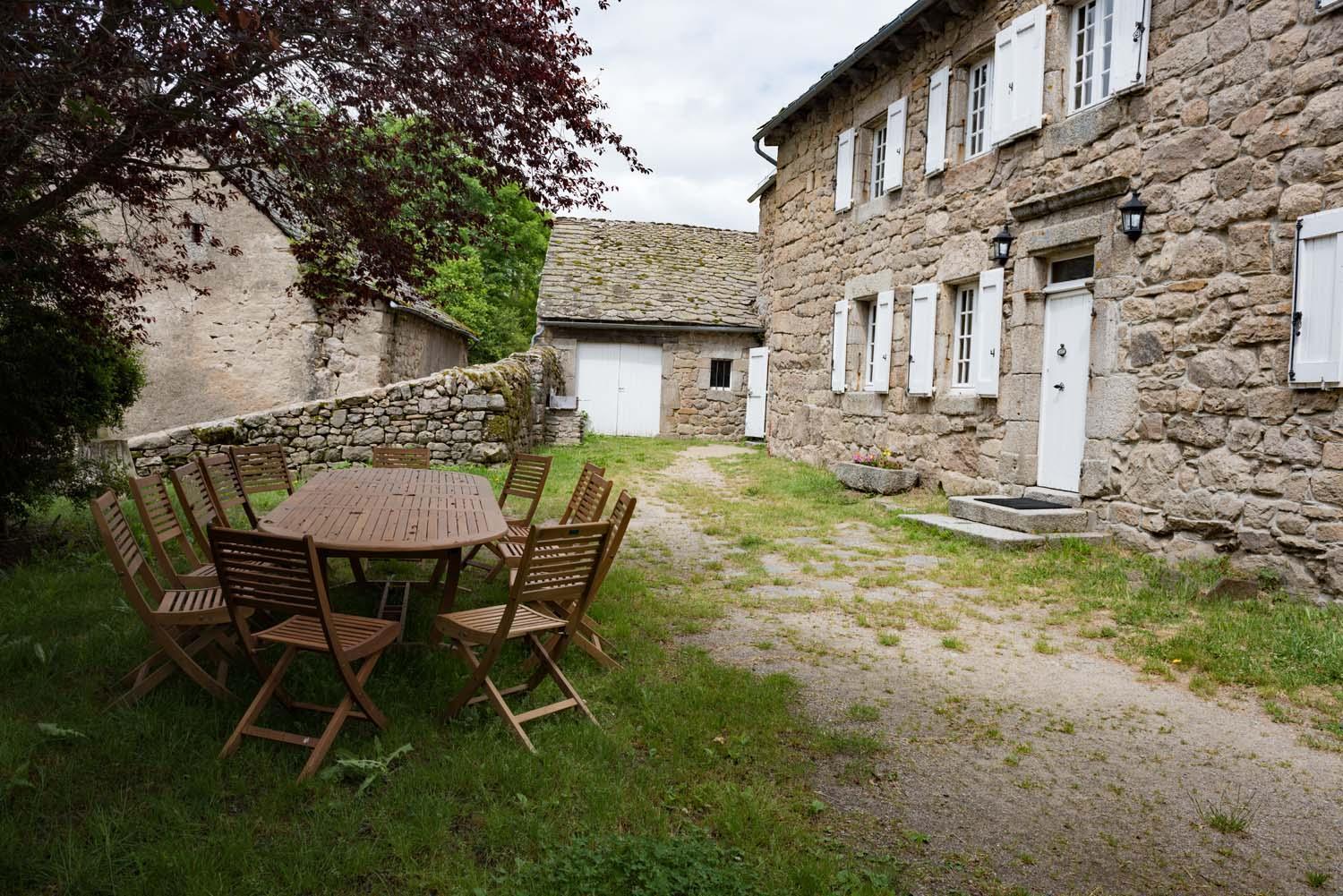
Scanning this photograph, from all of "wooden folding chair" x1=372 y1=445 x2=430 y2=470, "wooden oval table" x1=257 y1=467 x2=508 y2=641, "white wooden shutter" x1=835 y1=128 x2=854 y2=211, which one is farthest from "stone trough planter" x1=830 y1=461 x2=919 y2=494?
"wooden oval table" x1=257 y1=467 x2=508 y2=641

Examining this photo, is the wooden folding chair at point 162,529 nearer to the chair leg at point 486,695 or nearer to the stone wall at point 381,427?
the chair leg at point 486,695

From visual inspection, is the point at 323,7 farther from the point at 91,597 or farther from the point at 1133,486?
the point at 1133,486

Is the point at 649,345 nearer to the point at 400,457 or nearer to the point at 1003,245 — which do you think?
the point at 1003,245

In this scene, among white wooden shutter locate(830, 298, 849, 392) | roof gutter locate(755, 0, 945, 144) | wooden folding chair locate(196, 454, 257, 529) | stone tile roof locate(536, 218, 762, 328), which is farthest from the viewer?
stone tile roof locate(536, 218, 762, 328)

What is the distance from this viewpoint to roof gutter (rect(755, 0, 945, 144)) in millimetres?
10062

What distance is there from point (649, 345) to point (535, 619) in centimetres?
1547

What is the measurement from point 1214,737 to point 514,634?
3055 mm

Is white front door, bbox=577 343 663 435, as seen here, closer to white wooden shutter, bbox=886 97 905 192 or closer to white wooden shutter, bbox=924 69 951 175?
white wooden shutter, bbox=886 97 905 192

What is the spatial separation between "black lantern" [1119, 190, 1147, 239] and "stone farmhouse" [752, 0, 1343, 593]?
0.01m

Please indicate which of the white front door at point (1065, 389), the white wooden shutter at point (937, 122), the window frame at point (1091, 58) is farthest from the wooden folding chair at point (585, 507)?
the white wooden shutter at point (937, 122)

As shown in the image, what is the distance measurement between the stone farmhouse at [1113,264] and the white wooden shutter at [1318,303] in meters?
0.01

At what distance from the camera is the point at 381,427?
37.5 ft

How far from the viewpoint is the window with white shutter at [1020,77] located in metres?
8.43

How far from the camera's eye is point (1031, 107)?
28.0ft
